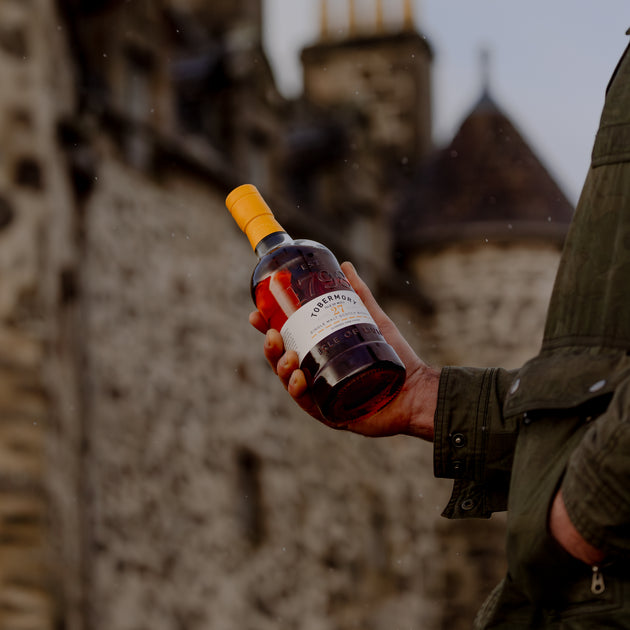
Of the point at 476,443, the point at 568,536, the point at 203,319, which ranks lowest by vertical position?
the point at 568,536

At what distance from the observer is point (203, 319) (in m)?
9.30

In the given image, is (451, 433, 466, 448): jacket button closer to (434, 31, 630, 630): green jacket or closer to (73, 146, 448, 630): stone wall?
(434, 31, 630, 630): green jacket

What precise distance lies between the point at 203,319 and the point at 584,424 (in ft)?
26.4

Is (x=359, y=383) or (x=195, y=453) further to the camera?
(x=195, y=453)

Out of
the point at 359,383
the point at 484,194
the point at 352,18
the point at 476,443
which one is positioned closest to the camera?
the point at 476,443

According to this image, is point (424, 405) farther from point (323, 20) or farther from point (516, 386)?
point (323, 20)

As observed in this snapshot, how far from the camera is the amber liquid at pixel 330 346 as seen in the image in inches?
67.6

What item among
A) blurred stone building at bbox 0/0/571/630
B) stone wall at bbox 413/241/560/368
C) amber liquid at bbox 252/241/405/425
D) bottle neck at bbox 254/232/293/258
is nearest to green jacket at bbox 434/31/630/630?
amber liquid at bbox 252/241/405/425

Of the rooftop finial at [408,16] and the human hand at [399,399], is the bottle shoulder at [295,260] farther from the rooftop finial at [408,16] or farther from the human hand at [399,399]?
the rooftop finial at [408,16]

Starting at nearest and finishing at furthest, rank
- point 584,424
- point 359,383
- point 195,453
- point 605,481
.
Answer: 1. point 605,481
2. point 584,424
3. point 359,383
4. point 195,453

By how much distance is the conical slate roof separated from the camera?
1405cm

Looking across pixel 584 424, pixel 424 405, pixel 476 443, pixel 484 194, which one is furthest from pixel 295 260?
pixel 484 194

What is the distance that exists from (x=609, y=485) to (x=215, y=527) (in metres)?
7.88

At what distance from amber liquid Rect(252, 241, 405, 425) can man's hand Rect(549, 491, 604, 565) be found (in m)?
0.48
